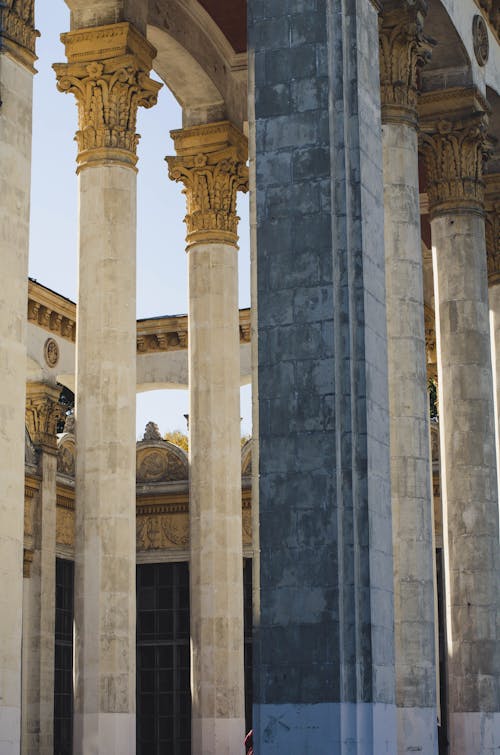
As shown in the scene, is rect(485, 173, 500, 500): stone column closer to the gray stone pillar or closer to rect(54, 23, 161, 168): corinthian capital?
rect(54, 23, 161, 168): corinthian capital

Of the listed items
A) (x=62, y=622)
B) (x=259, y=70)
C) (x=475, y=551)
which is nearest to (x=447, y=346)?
(x=475, y=551)

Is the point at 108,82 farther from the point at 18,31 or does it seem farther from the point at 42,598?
the point at 42,598

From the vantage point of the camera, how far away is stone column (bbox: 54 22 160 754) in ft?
74.3

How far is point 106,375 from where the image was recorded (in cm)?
2373

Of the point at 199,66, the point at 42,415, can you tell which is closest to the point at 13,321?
the point at 199,66

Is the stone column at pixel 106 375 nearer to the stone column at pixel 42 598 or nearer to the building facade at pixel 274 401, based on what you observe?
the building facade at pixel 274 401

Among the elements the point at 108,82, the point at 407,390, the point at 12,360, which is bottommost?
the point at 12,360

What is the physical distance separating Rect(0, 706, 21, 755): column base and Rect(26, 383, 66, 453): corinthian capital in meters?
18.2

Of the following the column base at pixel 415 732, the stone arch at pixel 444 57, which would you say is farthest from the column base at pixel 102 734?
the stone arch at pixel 444 57

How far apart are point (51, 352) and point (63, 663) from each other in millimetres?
8642

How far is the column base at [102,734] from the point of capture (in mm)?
22156

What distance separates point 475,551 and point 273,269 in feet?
35.4

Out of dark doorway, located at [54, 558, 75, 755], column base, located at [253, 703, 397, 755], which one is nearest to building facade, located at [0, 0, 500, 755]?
column base, located at [253, 703, 397, 755]

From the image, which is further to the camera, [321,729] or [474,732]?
[474,732]
